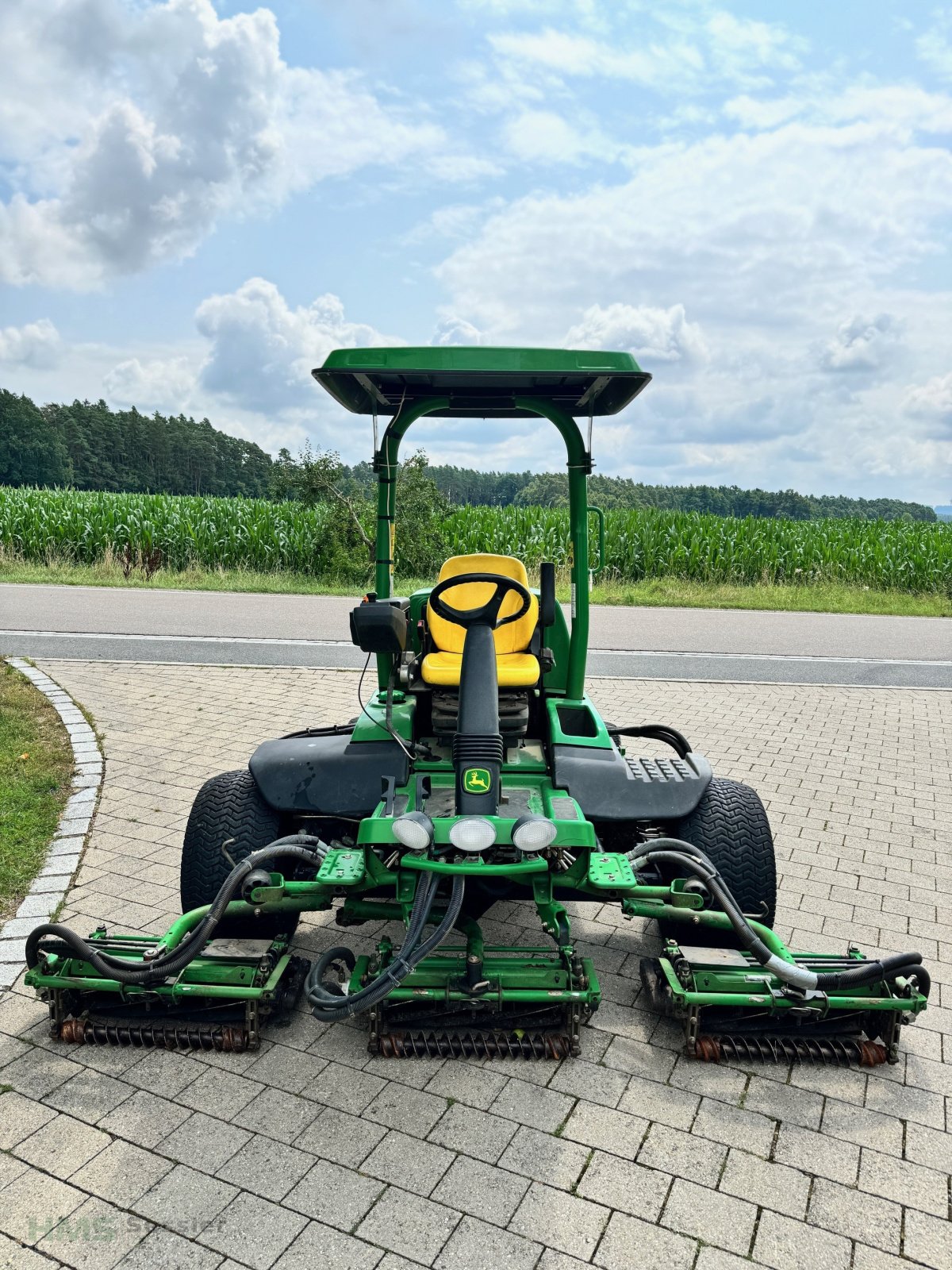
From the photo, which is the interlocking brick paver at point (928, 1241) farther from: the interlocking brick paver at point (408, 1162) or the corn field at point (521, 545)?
the corn field at point (521, 545)

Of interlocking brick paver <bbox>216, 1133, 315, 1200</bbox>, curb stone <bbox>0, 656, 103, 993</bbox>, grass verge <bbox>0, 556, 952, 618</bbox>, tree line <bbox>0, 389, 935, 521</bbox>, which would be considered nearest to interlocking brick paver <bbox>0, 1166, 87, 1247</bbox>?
interlocking brick paver <bbox>216, 1133, 315, 1200</bbox>

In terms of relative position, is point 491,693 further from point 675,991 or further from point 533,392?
point 533,392

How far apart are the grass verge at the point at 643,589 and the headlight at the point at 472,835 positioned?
1097 centimetres

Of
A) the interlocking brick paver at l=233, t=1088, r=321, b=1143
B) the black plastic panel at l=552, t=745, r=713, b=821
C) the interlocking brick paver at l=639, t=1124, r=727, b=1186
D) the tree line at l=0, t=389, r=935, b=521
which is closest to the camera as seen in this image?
the interlocking brick paver at l=639, t=1124, r=727, b=1186

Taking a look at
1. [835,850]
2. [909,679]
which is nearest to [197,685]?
[835,850]

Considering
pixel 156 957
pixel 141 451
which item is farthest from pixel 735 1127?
pixel 141 451

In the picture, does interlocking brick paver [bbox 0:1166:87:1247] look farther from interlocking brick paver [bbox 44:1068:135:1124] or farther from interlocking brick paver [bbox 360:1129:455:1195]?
interlocking brick paver [bbox 360:1129:455:1195]

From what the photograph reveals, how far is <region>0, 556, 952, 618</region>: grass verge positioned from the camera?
15.1 meters

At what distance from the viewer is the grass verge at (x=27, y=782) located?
4.25m

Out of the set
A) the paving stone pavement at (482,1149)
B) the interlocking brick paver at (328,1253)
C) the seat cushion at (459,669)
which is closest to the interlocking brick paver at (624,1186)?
the paving stone pavement at (482,1149)

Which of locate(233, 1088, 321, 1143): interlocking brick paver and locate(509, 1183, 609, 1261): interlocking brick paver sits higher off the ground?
locate(233, 1088, 321, 1143): interlocking brick paver

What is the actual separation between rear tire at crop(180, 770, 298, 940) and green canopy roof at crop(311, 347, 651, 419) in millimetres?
1585

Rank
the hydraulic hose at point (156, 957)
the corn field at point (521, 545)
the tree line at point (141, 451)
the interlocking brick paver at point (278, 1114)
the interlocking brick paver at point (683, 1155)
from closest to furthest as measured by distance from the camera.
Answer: the interlocking brick paver at point (683, 1155) < the interlocking brick paver at point (278, 1114) < the hydraulic hose at point (156, 957) < the corn field at point (521, 545) < the tree line at point (141, 451)

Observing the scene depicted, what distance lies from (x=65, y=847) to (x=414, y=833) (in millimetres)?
2535
